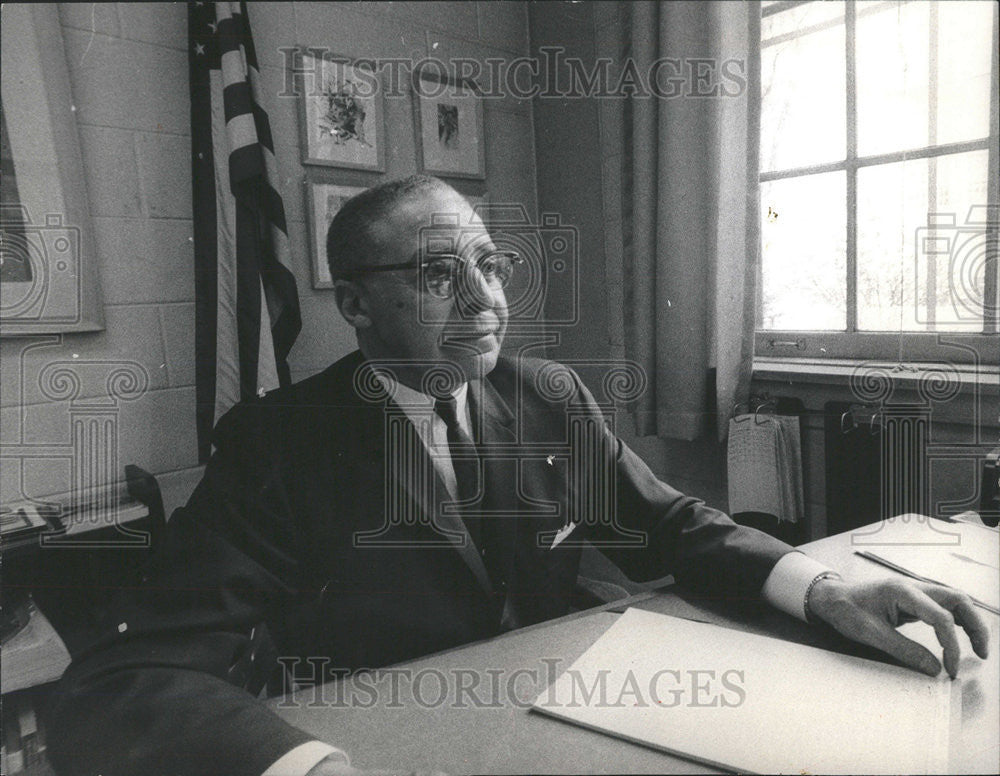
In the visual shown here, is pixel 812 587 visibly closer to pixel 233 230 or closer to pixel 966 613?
pixel 966 613

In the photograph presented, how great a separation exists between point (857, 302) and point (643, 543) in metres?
0.29

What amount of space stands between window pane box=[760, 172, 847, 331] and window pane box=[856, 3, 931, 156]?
0.14 ft

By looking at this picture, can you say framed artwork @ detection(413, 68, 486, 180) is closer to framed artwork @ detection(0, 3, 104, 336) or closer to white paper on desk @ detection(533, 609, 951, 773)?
framed artwork @ detection(0, 3, 104, 336)

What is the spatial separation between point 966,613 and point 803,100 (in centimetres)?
45

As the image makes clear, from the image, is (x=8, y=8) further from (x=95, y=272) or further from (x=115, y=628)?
(x=115, y=628)

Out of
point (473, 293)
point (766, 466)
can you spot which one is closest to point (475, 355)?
point (473, 293)

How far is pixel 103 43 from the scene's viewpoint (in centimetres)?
50

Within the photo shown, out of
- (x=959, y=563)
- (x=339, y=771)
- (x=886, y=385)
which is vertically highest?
(x=886, y=385)

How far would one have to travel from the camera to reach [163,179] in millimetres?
516

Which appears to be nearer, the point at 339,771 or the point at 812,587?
the point at 339,771

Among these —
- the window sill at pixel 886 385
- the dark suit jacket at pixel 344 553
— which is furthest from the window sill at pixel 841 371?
the dark suit jacket at pixel 344 553

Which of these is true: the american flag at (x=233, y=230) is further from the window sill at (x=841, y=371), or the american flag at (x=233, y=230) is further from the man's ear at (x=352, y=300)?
the window sill at (x=841, y=371)

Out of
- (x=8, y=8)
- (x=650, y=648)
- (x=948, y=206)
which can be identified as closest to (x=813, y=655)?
(x=650, y=648)

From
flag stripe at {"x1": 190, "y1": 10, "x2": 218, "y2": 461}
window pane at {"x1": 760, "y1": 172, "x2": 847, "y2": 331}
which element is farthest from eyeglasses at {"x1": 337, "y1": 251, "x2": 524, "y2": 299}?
window pane at {"x1": 760, "y1": 172, "x2": 847, "y2": 331}
